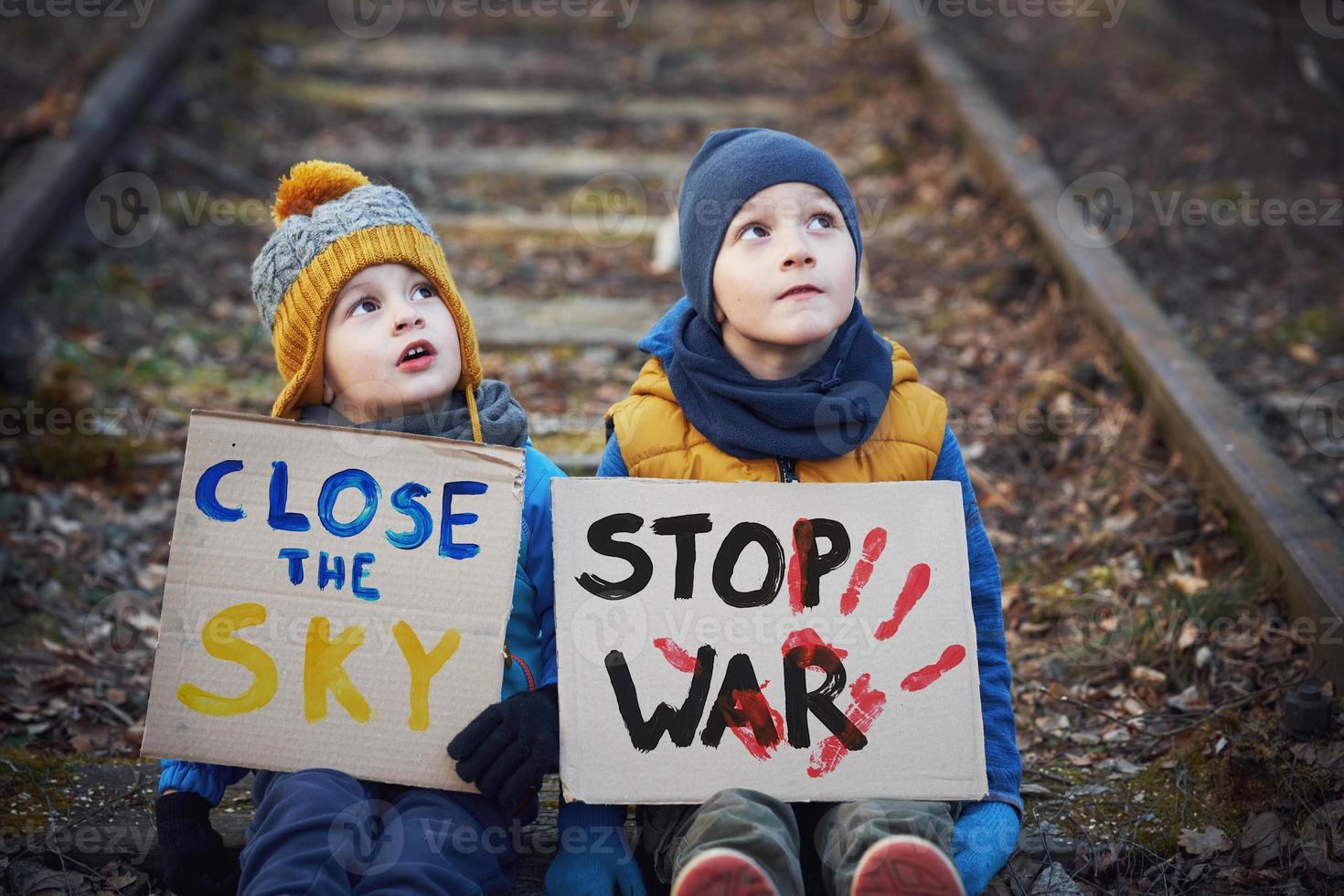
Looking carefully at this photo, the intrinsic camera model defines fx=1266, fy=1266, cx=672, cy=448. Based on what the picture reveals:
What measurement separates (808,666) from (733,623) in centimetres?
16

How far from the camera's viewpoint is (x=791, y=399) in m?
2.41

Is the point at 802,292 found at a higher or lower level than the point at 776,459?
higher

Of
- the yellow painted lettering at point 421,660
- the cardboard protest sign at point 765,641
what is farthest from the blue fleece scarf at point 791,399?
the yellow painted lettering at point 421,660

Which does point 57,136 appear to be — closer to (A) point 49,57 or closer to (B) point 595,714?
(A) point 49,57

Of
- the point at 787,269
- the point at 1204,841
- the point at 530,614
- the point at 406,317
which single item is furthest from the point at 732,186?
the point at 1204,841

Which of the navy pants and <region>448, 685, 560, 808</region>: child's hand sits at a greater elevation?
<region>448, 685, 560, 808</region>: child's hand

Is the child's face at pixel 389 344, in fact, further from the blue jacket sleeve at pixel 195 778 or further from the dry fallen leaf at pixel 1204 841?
the dry fallen leaf at pixel 1204 841

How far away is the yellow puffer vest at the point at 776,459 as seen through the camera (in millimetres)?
2510

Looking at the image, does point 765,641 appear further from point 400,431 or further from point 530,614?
point 400,431

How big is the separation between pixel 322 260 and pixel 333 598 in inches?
25.9

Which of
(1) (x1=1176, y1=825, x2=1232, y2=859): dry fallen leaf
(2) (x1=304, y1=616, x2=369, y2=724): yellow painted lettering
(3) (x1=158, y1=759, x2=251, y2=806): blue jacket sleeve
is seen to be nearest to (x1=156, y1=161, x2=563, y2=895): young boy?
(3) (x1=158, y1=759, x2=251, y2=806): blue jacket sleeve

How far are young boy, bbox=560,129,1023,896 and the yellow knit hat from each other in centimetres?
44

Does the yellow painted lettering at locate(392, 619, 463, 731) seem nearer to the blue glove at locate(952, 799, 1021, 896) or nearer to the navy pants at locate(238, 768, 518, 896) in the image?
the navy pants at locate(238, 768, 518, 896)

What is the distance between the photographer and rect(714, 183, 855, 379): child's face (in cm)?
239
